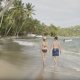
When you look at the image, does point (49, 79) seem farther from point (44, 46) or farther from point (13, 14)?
point (13, 14)

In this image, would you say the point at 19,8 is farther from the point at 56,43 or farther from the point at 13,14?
the point at 56,43

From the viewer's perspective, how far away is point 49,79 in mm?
3895

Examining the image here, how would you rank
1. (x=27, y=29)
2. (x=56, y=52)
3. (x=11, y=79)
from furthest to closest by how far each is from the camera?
1. (x=27, y=29)
2. (x=56, y=52)
3. (x=11, y=79)

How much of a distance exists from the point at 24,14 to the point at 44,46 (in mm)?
37996

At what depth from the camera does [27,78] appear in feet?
12.8

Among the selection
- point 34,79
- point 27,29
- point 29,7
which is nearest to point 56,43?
point 34,79

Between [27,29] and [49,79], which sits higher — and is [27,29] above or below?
above

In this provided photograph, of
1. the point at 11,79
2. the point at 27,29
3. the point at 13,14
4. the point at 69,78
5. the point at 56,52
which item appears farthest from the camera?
the point at 27,29

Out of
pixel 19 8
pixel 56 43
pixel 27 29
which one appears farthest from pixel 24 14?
pixel 56 43

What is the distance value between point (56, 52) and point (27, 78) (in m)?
2.38

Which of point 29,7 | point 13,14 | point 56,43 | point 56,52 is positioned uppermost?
point 29,7

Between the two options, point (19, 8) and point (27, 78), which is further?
point (19, 8)

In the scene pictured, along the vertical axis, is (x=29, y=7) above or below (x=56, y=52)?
above

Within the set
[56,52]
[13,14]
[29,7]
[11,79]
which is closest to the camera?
[11,79]
